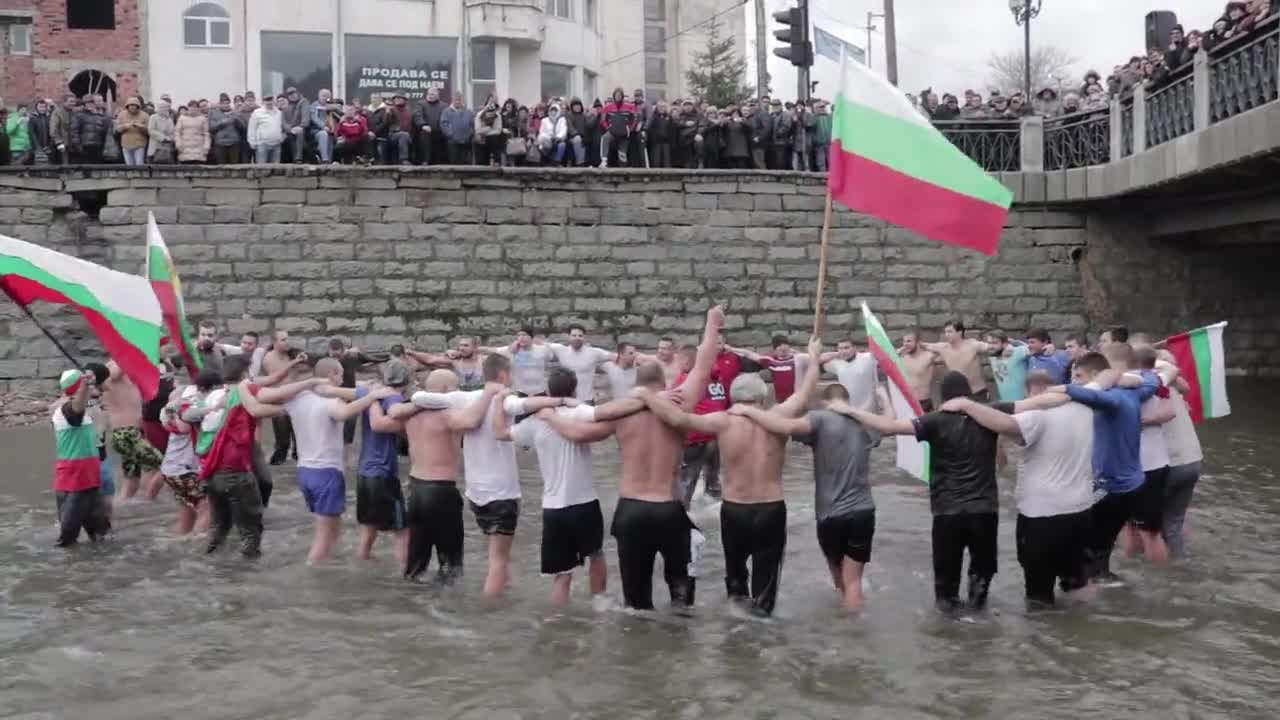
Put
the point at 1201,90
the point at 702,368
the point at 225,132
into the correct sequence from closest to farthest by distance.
Result: the point at 702,368
the point at 1201,90
the point at 225,132

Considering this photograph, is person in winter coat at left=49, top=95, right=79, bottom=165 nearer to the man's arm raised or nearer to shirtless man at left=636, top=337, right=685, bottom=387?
shirtless man at left=636, top=337, right=685, bottom=387


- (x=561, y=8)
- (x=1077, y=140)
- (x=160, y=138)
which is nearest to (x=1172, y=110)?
(x=1077, y=140)

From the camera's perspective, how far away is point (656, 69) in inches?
2315

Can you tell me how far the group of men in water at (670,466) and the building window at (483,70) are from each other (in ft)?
67.9

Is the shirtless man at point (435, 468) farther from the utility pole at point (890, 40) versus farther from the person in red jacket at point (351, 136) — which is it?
the utility pole at point (890, 40)

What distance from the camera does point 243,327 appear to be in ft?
68.7

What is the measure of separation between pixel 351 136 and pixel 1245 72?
41.2ft

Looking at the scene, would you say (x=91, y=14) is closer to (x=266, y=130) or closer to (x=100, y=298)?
(x=266, y=130)

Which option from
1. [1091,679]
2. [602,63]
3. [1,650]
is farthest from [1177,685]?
[602,63]

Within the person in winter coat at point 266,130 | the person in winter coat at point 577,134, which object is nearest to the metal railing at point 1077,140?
the person in winter coat at point 577,134

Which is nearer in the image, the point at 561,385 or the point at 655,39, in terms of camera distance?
the point at 561,385

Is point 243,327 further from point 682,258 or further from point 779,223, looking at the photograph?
point 779,223

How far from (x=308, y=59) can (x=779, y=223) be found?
1273cm

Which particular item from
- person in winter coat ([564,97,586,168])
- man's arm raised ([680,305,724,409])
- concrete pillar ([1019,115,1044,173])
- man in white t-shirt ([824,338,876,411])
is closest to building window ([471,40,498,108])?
person in winter coat ([564,97,586,168])
